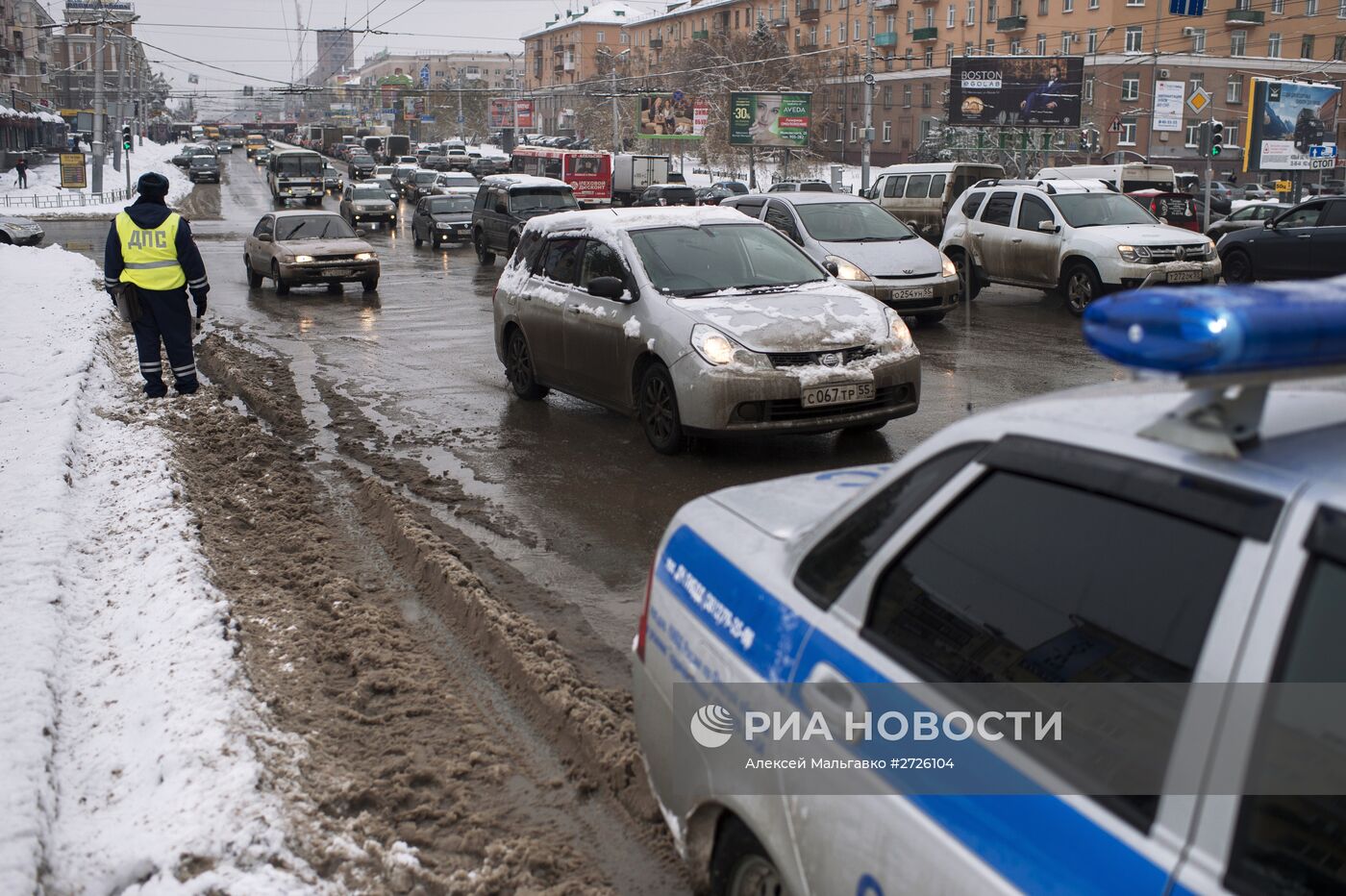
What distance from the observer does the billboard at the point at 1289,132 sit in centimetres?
4575

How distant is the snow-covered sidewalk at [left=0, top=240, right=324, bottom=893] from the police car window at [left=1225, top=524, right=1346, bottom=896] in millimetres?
2628

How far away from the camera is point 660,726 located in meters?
3.22

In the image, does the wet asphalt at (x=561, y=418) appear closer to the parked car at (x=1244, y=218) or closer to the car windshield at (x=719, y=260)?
the car windshield at (x=719, y=260)

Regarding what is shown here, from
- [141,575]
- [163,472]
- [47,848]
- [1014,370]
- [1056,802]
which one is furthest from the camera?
[1014,370]

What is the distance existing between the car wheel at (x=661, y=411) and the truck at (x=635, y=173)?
44.6 meters

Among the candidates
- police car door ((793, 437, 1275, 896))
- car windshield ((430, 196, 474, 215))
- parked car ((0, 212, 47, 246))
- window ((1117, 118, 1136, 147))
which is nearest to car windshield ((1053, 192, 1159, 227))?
Result: police car door ((793, 437, 1275, 896))

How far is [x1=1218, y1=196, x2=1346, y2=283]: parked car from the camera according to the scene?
18094 mm

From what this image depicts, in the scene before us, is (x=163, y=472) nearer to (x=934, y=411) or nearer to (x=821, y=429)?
(x=821, y=429)

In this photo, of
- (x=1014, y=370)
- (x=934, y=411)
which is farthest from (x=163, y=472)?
(x=1014, y=370)

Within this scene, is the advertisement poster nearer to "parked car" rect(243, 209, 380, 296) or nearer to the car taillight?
"parked car" rect(243, 209, 380, 296)

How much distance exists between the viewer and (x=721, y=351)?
→ 26.5ft

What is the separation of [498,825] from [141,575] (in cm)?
308

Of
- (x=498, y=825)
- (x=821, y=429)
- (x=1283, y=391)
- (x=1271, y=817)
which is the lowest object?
(x=498, y=825)

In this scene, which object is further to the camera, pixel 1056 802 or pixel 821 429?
pixel 821 429
